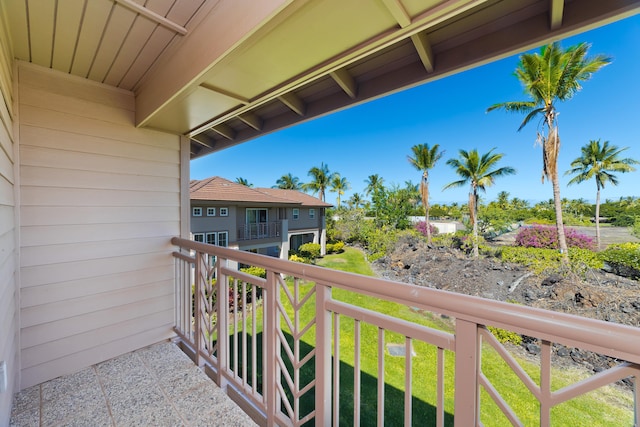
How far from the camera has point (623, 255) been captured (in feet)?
29.3

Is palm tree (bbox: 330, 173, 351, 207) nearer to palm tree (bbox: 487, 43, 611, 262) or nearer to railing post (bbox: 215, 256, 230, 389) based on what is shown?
palm tree (bbox: 487, 43, 611, 262)

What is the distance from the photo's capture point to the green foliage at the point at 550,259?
8.92 metres

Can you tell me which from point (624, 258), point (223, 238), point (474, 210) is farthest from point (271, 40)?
point (474, 210)

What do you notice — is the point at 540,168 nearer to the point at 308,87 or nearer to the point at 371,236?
the point at 371,236

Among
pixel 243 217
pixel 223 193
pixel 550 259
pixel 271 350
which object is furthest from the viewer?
pixel 243 217

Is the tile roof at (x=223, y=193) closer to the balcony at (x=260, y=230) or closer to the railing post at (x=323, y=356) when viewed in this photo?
the balcony at (x=260, y=230)

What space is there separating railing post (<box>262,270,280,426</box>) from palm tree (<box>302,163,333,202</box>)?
2323 centimetres

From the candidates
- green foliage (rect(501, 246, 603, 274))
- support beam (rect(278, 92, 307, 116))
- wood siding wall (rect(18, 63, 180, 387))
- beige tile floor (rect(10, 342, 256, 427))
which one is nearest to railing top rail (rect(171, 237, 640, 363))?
beige tile floor (rect(10, 342, 256, 427))

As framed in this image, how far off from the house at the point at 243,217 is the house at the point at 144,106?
7616 millimetres

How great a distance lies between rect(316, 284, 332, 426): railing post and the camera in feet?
3.87

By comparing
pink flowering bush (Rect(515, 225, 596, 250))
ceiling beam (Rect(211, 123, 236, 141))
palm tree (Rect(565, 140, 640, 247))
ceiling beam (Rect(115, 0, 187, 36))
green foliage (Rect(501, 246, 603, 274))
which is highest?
palm tree (Rect(565, 140, 640, 247))

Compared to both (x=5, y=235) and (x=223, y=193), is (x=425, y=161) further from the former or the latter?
(x=5, y=235)

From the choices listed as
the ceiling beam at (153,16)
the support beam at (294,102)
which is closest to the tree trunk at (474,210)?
the support beam at (294,102)

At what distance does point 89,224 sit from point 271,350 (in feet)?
5.76
